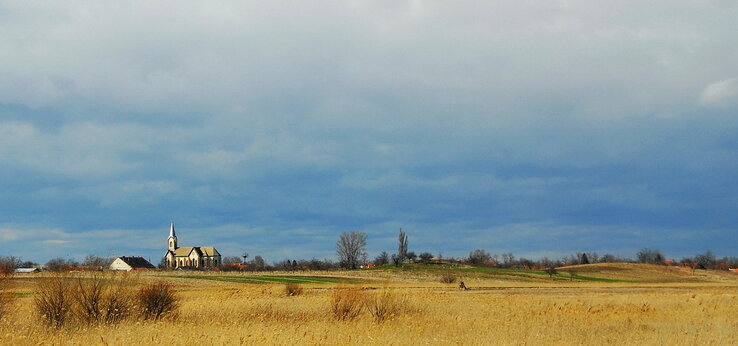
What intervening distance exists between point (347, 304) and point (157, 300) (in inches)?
270

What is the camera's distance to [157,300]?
22.5 m

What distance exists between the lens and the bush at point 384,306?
2153 centimetres

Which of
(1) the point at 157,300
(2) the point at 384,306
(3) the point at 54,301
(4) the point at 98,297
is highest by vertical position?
(4) the point at 98,297

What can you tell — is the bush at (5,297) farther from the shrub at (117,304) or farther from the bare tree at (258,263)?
the bare tree at (258,263)

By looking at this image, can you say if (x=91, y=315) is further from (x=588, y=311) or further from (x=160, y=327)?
(x=588, y=311)

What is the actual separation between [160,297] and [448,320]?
10280mm

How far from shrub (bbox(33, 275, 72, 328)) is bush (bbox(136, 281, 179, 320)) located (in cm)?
256

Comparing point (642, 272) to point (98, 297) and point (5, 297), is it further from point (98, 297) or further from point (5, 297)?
point (5, 297)

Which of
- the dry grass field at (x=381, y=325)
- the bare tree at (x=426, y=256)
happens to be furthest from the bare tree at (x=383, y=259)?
the dry grass field at (x=381, y=325)

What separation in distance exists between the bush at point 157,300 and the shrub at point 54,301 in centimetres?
256

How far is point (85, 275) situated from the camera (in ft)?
64.7

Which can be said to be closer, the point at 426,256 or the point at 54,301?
the point at 54,301

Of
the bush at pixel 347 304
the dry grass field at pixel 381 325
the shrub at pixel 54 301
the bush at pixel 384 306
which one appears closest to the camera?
the dry grass field at pixel 381 325

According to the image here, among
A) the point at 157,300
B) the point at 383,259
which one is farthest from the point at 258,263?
the point at 157,300
